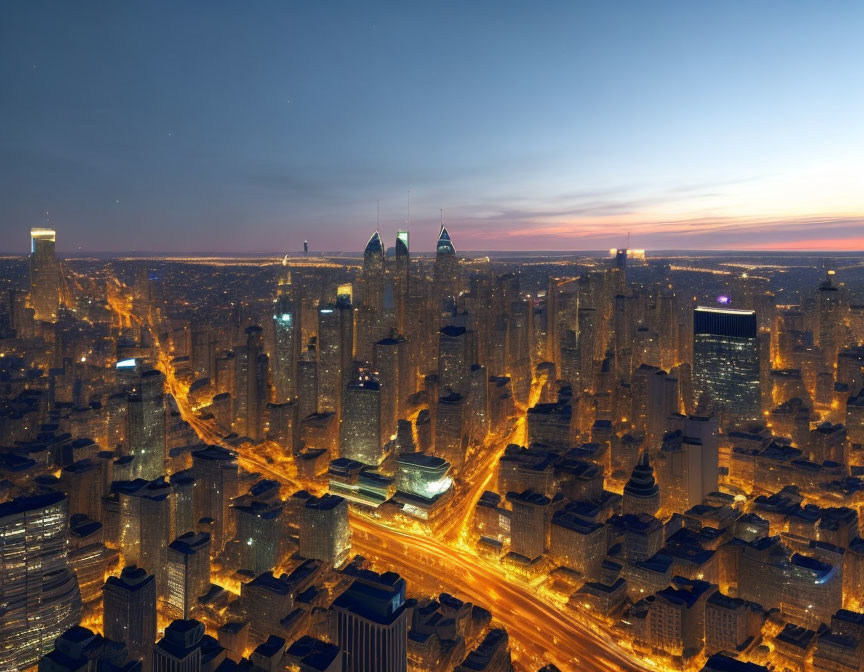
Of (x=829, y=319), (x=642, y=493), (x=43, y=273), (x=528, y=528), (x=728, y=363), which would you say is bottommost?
(x=528, y=528)

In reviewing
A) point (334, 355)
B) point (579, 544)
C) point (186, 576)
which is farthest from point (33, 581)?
point (334, 355)

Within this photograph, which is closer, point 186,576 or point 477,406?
point 186,576

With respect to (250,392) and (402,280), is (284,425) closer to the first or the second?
(250,392)

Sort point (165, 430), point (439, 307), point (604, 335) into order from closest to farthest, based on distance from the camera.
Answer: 1. point (165, 430)
2. point (604, 335)
3. point (439, 307)

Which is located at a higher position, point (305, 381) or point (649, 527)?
point (305, 381)

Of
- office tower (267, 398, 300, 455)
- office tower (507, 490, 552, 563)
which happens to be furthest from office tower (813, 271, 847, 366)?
office tower (267, 398, 300, 455)

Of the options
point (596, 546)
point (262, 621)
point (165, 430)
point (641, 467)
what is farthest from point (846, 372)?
point (165, 430)

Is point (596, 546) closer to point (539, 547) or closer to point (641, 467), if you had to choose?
point (539, 547)
